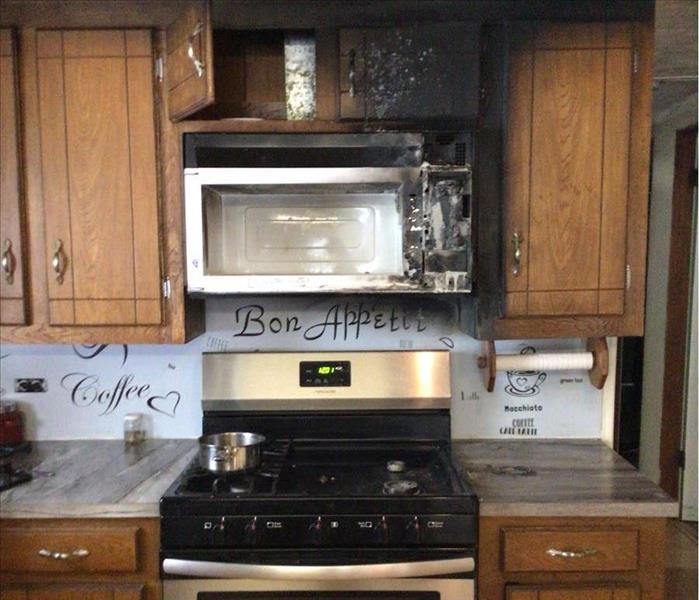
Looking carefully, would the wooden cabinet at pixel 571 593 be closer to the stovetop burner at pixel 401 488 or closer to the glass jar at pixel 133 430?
the stovetop burner at pixel 401 488

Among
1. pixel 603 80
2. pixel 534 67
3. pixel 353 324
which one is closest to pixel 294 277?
pixel 353 324

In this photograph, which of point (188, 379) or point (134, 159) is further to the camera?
point (188, 379)

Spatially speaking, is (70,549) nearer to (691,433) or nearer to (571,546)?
(571,546)

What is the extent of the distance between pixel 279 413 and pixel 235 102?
39.1 inches

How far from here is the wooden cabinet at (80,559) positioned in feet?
4.46

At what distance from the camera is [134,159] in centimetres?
153

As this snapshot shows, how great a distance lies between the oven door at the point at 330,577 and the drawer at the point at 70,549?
0.12 metres

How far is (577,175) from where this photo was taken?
4.96ft

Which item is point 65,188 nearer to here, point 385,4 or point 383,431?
point 385,4

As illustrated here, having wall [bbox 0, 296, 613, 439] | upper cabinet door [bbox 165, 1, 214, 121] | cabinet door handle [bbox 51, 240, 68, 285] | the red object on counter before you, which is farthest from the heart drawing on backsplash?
upper cabinet door [bbox 165, 1, 214, 121]

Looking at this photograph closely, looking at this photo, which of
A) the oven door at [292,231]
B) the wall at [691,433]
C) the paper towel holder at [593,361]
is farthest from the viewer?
the wall at [691,433]

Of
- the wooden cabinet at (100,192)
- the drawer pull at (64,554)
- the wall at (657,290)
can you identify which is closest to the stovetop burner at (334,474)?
the drawer pull at (64,554)

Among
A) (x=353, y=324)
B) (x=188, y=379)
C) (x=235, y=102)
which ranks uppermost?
(x=235, y=102)

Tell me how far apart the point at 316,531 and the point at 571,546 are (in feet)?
2.09
